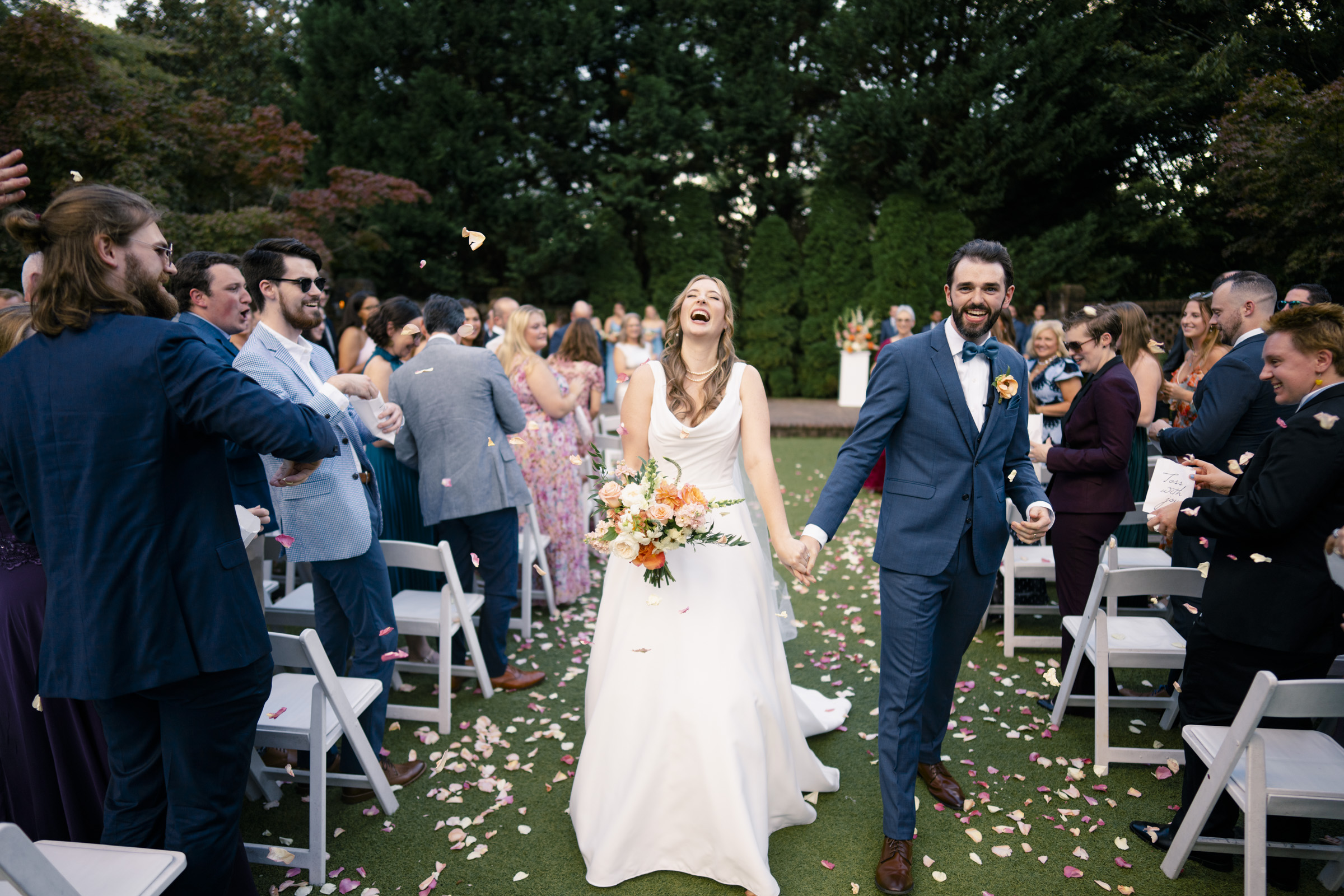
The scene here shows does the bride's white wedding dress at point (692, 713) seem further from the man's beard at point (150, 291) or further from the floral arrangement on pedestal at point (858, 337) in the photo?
the floral arrangement on pedestal at point (858, 337)

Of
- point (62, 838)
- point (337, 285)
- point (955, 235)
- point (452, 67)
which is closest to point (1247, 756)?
point (62, 838)

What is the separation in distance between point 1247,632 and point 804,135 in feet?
56.1

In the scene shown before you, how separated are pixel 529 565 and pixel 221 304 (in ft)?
8.98

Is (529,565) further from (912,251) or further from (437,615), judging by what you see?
(912,251)

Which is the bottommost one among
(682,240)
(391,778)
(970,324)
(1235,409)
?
(391,778)

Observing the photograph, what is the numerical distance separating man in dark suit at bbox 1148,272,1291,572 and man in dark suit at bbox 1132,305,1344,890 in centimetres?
106

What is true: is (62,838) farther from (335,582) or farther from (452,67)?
(452,67)

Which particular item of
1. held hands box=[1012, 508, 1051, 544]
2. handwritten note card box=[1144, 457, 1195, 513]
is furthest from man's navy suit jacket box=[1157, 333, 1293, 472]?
held hands box=[1012, 508, 1051, 544]

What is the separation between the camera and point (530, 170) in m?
17.3

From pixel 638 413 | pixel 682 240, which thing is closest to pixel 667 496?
pixel 638 413

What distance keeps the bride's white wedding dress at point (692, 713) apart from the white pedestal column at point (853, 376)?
12.4 meters

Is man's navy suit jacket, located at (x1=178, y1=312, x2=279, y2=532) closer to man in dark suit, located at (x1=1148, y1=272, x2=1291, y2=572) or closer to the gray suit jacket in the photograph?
the gray suit jacket

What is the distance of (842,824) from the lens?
3115 millimetres

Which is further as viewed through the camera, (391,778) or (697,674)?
(391,778)
